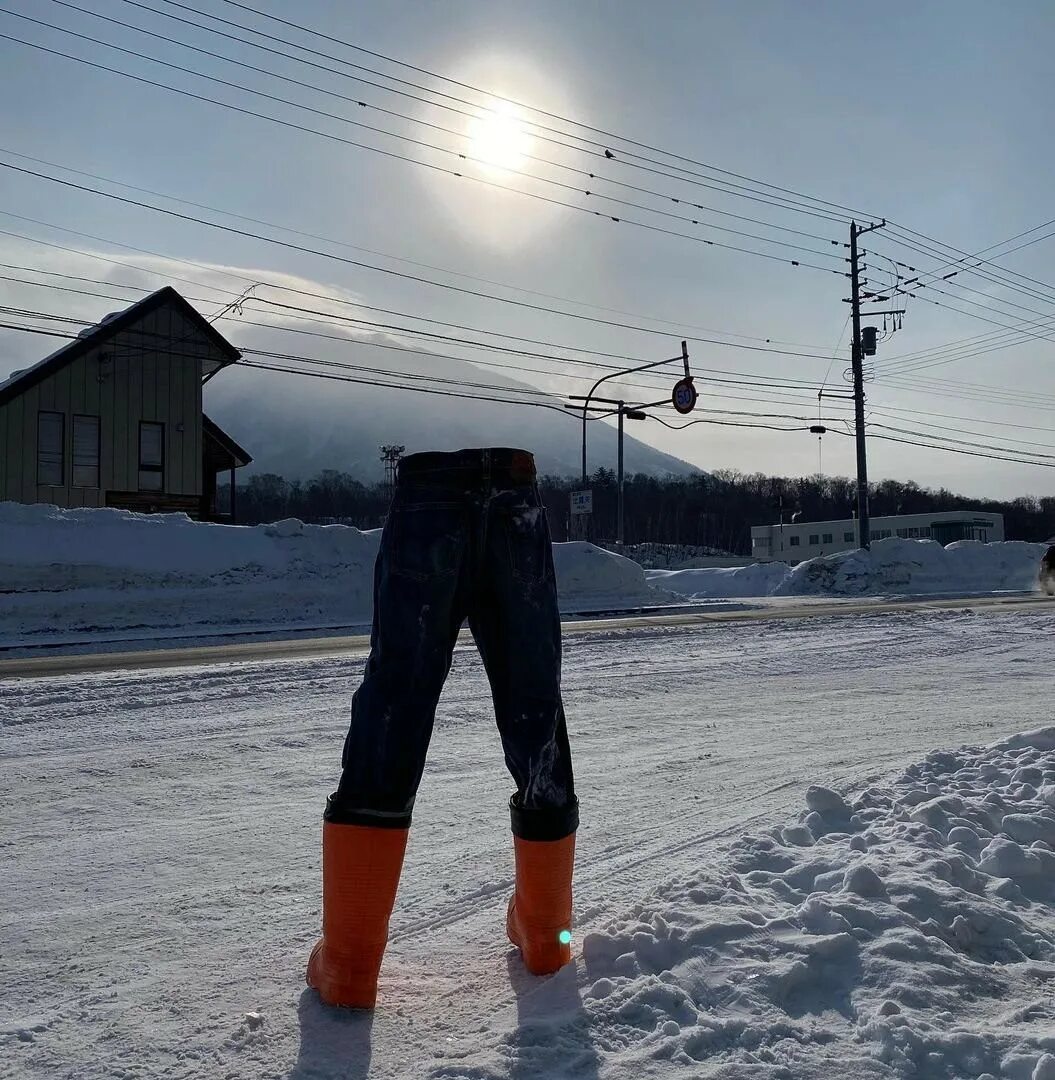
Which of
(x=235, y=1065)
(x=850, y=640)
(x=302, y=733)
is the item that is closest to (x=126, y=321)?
(x=850, y=640)

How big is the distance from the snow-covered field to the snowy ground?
33.1ft

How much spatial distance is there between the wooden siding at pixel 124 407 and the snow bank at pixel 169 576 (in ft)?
18.3

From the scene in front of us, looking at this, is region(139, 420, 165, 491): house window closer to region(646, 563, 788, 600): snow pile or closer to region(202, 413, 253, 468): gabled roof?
region(202, 413, 253, 468): gabled roof

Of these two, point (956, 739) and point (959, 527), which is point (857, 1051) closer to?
point (956, 739)

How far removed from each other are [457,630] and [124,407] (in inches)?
996

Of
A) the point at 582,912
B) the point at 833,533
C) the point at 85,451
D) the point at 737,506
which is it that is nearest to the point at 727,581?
the point at 85,451

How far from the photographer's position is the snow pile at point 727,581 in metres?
31.8

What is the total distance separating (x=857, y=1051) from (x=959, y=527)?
73.8m

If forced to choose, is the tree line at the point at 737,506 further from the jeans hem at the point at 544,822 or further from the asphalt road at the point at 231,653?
the jeans hem at the point at 544,822

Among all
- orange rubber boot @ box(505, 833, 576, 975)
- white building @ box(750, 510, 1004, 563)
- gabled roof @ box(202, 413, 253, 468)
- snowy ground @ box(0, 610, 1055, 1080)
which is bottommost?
snowy ground @ box(0, 610, 1055, 1080)

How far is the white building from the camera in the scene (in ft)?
257

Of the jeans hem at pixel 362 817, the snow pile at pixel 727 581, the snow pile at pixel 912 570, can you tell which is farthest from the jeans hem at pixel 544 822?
the snow pile at pixel 912 570

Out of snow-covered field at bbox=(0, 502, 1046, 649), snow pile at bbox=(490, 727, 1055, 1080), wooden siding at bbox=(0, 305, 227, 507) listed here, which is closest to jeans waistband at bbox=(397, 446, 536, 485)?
snow pile at bbox=(490, 727, 1055, 1080)

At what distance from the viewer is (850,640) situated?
36.6 ft
